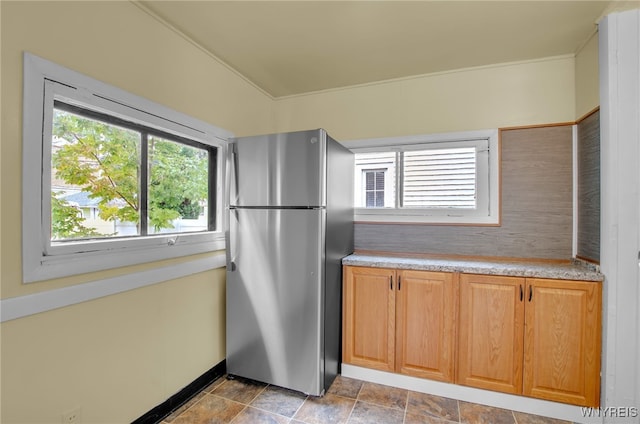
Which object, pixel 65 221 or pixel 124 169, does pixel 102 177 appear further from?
pixel 65 221

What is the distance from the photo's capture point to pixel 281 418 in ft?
5.96

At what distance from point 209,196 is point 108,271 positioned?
948 millimetres

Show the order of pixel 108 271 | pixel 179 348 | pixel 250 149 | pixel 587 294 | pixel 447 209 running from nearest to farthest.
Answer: pixel 108 271 → pixel 587 294 → pixel 179 348 → pixel 250 149 → pixel 447 209

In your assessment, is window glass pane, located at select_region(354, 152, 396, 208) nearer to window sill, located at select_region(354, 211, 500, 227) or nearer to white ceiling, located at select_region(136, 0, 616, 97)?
window sill, located at select_region(354, 211, 500, 227)

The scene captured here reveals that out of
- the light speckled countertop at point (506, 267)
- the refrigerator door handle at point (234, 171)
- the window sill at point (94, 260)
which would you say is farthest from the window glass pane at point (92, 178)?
the light speckled countertop at point (506, 267)

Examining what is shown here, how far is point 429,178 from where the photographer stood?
2559 millimetres

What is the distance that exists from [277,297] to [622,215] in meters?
2.22

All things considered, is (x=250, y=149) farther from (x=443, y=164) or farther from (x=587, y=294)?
(x=587, y=294)

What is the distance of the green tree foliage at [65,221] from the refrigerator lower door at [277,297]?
898 millimetres

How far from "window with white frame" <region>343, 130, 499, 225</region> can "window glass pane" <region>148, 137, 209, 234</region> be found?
54.0 inches

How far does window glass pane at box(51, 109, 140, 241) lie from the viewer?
138cm

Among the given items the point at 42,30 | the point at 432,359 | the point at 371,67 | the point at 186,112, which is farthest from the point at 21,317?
the point at 371,67

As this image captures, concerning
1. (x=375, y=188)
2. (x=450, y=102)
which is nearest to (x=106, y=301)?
(x=375, y=188)

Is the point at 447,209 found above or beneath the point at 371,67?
beneath
